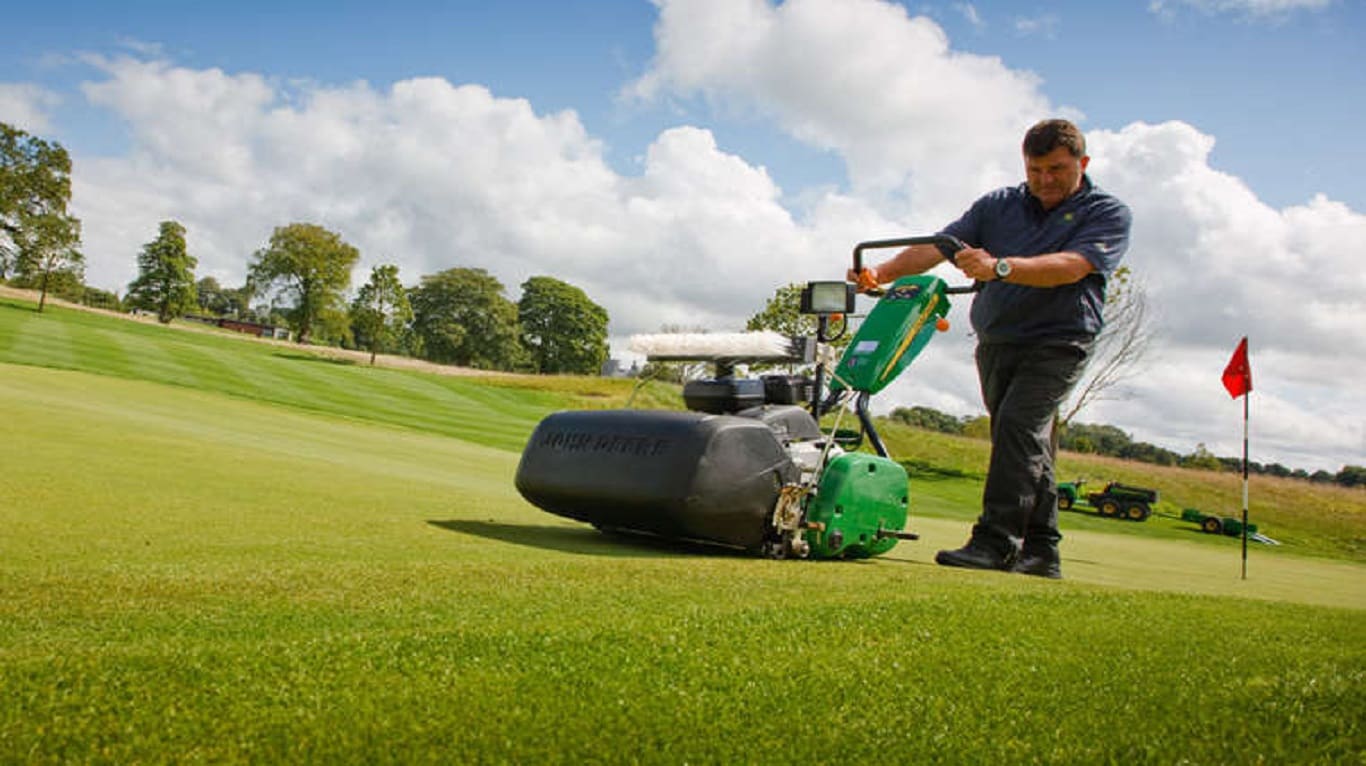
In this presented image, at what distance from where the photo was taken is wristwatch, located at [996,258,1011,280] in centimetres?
424

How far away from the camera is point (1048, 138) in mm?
4699

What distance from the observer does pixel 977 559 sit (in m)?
4.82

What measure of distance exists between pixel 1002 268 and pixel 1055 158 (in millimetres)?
885

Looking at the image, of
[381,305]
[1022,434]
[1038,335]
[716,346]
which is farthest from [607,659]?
[381,305]

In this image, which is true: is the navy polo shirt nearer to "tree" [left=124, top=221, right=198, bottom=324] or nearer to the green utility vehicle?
the green utility vehicle

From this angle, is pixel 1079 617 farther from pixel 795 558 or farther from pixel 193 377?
pixel 193 377

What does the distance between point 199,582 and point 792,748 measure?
2175mm

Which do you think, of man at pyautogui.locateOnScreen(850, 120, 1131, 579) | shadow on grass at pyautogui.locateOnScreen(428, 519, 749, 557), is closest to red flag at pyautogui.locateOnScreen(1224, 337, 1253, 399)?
man at pyautogui.locateOnScreen(850, 120, 1131, 579)

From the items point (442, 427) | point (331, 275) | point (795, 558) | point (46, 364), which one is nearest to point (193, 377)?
point (46, 364)

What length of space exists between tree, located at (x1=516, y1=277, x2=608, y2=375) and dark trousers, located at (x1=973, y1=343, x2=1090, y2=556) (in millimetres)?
82014

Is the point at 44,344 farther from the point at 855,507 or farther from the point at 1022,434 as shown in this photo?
the point at 1022,434

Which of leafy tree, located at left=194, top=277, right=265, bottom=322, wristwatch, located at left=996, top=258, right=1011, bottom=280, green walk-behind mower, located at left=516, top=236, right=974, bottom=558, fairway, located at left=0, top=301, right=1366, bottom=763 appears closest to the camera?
fairway, located at left=0, top=301, right=1366, bottom=763

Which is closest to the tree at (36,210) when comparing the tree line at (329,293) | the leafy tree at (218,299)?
the tree line at (329,293)

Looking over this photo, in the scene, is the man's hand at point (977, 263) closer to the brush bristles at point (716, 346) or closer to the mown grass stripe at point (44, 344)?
the brush bristles at point (716, 346)
